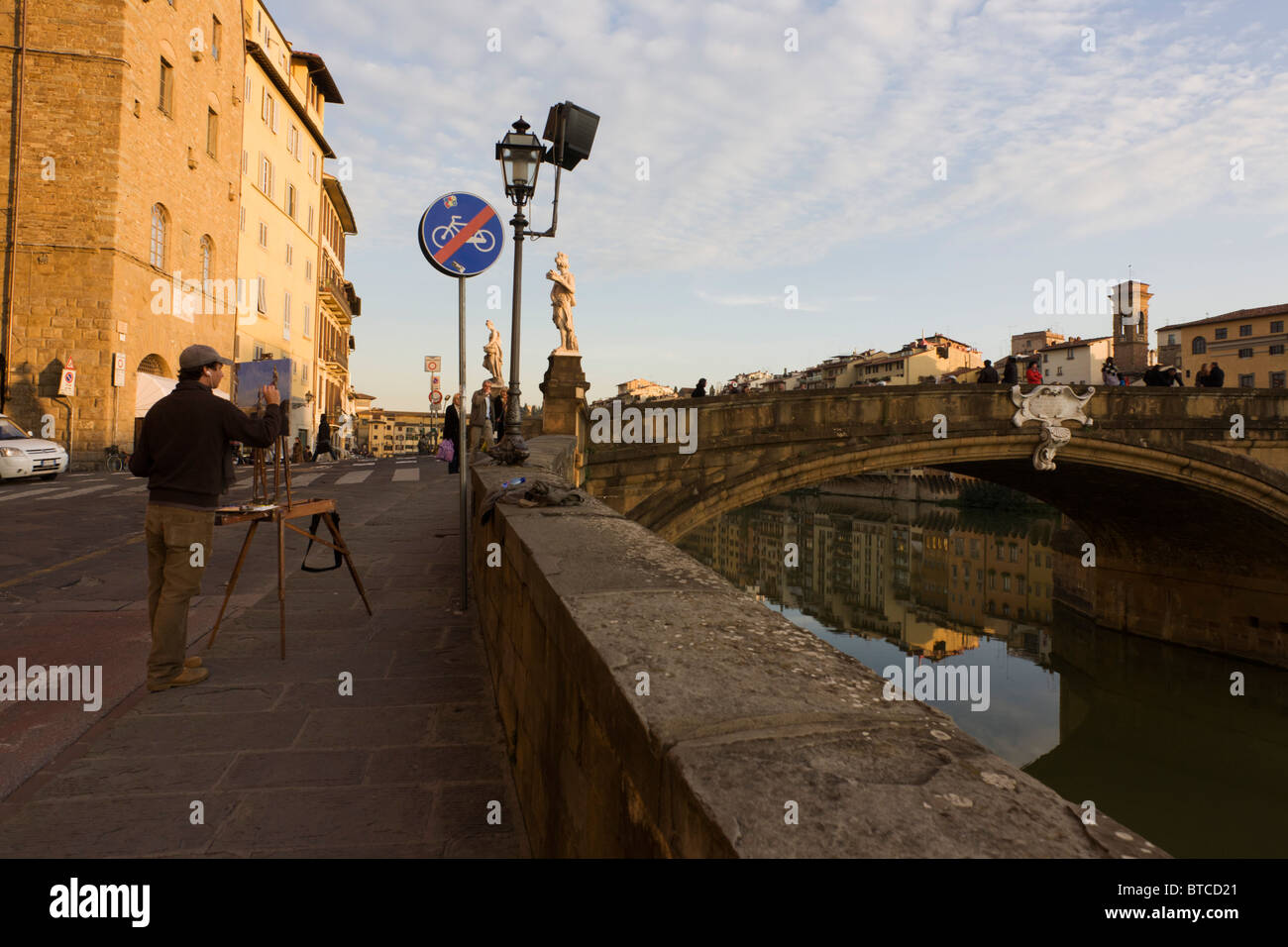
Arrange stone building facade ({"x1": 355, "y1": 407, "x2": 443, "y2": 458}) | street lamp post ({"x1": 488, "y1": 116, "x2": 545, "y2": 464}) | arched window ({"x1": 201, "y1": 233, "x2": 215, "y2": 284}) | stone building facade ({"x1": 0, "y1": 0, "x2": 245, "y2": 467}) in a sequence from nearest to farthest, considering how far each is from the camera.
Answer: street lamp post ({"x1": 488, "y1": 116, "x2": 545, "y2": 464}) → stone building facade ({"x1": 0, "y1": 0, "x2": 245, "y2": 467}) → arched window ({"x1": 201, "y1": 233, "x2": 215, "y2": 284}) → stone building facade ({"x1": 355, "y1": 407, "x2": 443, "y2": 458})

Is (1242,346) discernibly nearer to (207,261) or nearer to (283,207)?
(283,207)

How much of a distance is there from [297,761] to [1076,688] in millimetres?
19835

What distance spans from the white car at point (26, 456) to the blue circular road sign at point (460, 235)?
1167cm

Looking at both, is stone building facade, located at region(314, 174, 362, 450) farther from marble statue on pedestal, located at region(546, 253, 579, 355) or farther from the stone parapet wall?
the stone parapet wall

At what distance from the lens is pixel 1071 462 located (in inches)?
617

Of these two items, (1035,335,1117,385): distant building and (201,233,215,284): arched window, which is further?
(1035,335,1117,385): distant building

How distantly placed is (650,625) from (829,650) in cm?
37

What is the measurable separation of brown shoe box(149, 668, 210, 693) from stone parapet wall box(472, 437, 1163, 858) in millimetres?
2013

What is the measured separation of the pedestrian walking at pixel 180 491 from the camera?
11.1 ft

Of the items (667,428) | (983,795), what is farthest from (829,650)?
(667,428)

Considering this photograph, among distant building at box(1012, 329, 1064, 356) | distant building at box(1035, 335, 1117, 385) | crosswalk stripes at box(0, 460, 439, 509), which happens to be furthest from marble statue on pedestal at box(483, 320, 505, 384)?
distant building at box(1012, 329, 1064, 356)

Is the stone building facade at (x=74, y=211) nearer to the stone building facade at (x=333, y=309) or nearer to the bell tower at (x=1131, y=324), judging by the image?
the stone building facade at (x=333, y=309)

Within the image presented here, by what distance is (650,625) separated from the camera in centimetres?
168

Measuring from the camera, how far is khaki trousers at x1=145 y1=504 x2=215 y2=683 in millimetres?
3373
